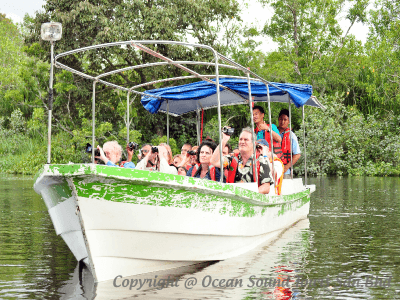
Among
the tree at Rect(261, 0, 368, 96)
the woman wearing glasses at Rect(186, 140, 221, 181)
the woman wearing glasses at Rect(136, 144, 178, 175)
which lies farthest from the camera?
the tree at Rect(261, 0, 368, 96)

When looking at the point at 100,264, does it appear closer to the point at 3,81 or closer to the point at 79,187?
the point at 79,187

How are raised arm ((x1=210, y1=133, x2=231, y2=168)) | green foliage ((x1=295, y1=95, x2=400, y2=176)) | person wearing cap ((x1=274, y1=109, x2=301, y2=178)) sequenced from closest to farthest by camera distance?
1. raised arm ((x1=210, y1=133, x2=231, y2=168))
2. person wearing cap ((x1=274, y1=109, x2=301, y2=178))
3. green foliage ((x1=295, y1=95, x2=400, y2=176))

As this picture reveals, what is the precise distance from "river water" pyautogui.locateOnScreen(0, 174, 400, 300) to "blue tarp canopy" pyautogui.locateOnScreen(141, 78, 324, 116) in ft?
7.47

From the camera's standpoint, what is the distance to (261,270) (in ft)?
19.9

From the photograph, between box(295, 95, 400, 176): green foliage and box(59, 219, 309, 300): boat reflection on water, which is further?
box(295, 95, 400, 176): green foliage

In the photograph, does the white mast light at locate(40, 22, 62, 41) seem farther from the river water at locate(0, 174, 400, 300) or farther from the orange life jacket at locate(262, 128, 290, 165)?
the orange life jacket at locate(262, 128, 290, 165)

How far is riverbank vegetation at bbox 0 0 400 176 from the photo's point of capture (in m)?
25.5

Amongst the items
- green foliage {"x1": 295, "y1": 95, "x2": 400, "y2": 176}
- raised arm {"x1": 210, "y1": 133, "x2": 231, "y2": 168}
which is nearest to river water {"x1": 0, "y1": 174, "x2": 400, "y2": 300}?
raised arm {"x1": 210, "y1": 133, "x2": 231, "y2": 168}

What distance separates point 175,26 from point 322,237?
18.4 meters

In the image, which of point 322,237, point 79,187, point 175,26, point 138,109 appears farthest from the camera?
point 138,109

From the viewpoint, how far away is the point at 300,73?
117 feet

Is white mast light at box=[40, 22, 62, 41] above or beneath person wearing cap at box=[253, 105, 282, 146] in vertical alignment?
above

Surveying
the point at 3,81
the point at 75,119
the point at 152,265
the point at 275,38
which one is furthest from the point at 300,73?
the point at 152,265

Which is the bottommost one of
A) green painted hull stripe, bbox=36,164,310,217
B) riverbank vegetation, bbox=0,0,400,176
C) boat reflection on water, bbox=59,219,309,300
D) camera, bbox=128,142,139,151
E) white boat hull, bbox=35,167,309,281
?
boat reflection on water, bbox=59,219,309,300
